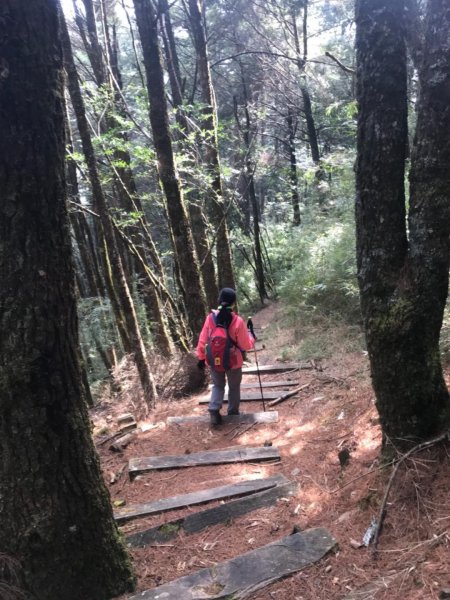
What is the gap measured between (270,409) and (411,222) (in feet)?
15.8

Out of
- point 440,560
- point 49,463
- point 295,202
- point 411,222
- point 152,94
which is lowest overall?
point 440,560

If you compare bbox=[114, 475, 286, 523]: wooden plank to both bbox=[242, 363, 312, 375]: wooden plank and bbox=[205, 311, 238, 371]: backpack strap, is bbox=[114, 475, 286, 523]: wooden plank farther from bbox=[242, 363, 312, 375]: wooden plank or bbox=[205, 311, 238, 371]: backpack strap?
bbox=[242, 363, 312, 375]: wooden plank

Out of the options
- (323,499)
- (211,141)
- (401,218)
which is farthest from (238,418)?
(211,141)

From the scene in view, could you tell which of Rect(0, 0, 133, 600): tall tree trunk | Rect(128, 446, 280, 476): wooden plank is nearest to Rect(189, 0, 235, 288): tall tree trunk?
Rect(128, 446, 280, 476): wooden plank

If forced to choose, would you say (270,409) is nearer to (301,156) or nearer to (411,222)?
(411,222)

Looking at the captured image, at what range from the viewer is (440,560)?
2588mm

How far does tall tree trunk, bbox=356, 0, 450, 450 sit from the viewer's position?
321 centimetres

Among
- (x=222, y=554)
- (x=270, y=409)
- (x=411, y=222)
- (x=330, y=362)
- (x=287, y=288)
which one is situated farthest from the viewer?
(x=287, y=288)

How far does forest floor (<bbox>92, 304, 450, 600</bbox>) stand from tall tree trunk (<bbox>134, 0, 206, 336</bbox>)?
2950 millimetres

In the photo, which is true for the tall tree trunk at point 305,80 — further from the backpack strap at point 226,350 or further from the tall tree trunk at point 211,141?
the backpack strap at point 226,350

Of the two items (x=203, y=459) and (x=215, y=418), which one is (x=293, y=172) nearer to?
(x=215, y=418)

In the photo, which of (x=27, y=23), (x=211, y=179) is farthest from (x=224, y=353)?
(x=211, y=179)

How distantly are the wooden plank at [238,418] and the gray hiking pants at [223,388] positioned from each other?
22cm

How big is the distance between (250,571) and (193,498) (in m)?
1.50
